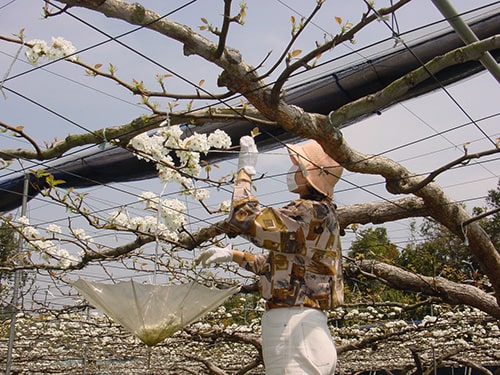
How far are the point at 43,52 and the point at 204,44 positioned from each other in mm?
737

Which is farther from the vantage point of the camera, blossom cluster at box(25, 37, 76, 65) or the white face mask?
blossom cluster at box(25, 37, 76, 65)

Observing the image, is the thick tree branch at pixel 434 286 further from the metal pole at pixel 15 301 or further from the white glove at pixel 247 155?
the white glove at pixel 247 155

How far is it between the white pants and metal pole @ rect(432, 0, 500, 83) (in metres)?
1.14

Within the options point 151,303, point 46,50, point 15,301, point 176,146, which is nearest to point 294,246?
point 151,303

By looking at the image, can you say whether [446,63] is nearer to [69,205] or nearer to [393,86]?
[393,86]

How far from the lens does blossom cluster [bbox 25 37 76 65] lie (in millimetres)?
2375

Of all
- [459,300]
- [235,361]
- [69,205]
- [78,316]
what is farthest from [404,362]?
[69,205]

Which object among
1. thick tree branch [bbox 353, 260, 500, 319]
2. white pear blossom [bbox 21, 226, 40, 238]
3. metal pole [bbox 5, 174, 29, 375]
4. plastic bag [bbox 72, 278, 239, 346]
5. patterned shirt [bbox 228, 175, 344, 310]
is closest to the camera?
patterned shirt [bbox 228, 175, 344, 310]

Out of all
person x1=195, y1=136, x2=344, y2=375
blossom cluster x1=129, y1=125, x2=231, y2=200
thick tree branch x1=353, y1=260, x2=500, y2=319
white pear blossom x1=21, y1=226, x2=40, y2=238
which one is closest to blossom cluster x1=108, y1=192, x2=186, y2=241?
blossom cluster x1=129, y1=125, x2=231, y2=200

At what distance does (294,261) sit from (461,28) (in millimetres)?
1063

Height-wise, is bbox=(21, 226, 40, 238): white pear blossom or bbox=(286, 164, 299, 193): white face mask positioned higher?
bbox=(21, 226, 40, 238): white pear blossom

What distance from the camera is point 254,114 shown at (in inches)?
105

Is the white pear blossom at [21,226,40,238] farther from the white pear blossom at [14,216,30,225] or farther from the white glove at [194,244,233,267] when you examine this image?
the white glove at [194,244,233,267]

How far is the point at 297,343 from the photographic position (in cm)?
184
